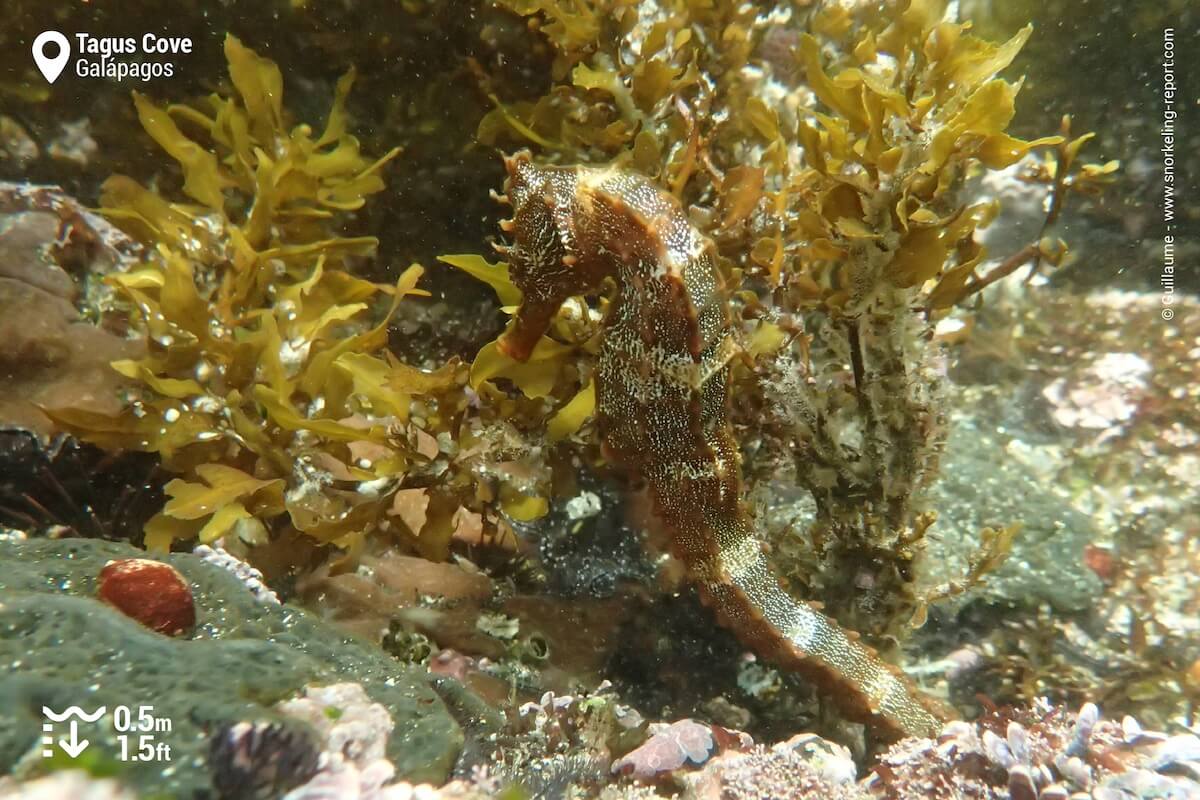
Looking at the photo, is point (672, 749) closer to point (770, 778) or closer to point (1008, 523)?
point (770, 778)

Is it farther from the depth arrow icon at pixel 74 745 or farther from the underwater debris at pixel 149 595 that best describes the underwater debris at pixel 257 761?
the underwater debris at pixel 149 595

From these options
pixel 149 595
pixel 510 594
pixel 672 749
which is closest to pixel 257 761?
pixel 149 595

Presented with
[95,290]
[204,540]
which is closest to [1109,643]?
[204,540]

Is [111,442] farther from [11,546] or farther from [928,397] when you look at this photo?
[928,397]

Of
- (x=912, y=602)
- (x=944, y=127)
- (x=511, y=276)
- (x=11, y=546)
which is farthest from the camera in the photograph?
(x=912, y=602)

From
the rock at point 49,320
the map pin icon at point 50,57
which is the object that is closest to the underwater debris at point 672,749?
the rock at point 49,320

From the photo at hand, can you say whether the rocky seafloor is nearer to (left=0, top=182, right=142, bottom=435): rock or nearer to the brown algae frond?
(left=0, top=182, right=142, bottom=435): rock
